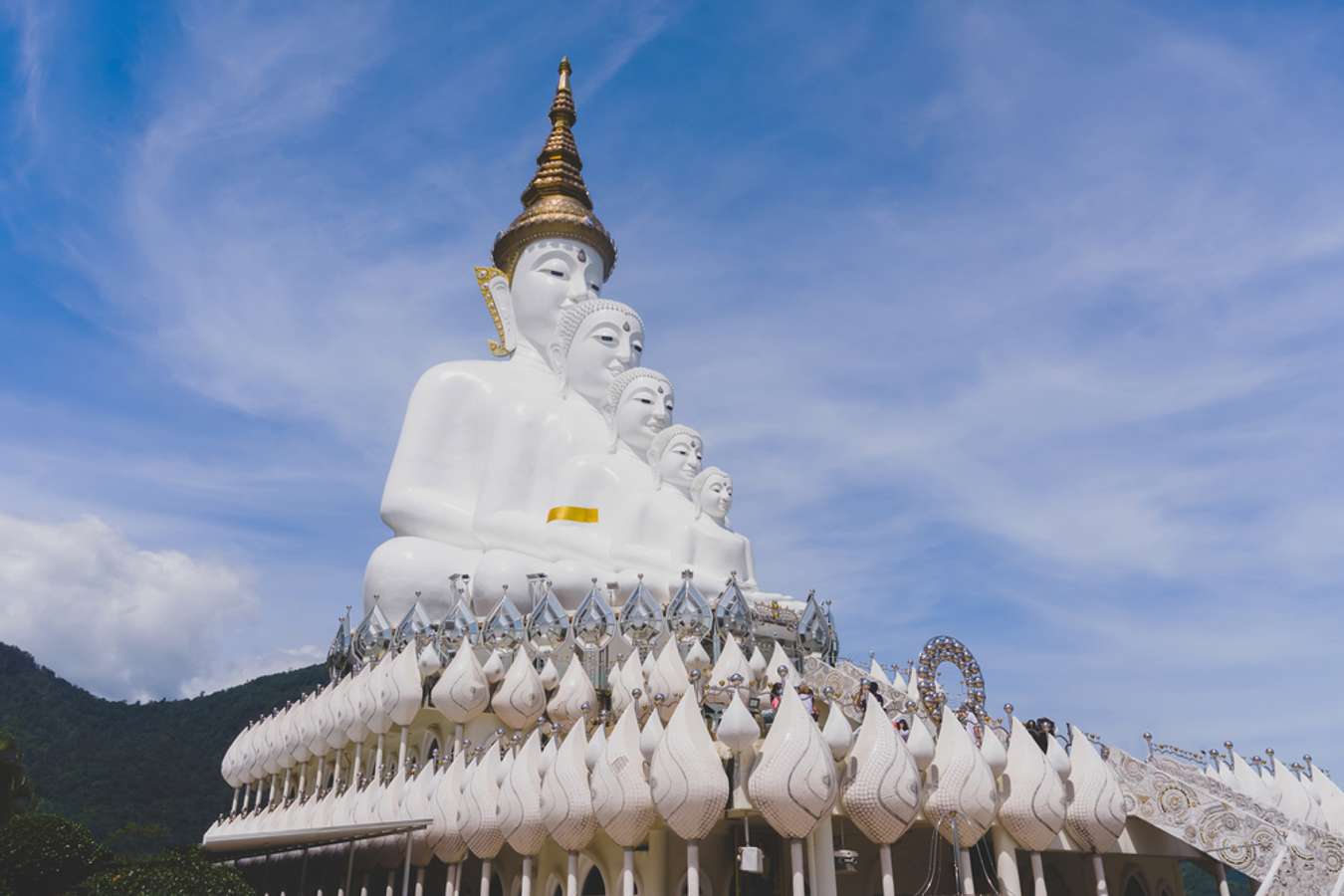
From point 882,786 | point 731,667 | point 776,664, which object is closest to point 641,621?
point 776,664

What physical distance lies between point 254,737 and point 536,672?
798cm

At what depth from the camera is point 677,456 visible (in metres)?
20.0

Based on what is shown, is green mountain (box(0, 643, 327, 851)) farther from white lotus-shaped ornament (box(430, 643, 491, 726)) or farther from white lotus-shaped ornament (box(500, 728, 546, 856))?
white lotus-shaped ornament (box(500, 728, 546, 856))

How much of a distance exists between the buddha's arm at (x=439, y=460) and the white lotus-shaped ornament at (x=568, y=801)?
8.86 meters

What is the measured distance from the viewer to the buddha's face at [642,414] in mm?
20672

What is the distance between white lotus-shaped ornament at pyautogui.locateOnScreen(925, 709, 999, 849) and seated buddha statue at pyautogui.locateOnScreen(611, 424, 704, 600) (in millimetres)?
7346

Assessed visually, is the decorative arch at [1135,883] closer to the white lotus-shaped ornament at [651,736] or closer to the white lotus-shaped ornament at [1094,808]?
the white lotus-shaped ornament at [1094,808]

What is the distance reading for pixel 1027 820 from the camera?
1119 cm

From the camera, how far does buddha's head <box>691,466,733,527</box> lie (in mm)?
19656

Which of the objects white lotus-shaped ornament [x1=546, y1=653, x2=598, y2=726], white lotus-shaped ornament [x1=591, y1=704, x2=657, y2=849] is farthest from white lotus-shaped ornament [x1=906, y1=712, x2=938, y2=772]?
white lotus-shaped ornament [x1=546, y1=653, x2=598, y2=726]

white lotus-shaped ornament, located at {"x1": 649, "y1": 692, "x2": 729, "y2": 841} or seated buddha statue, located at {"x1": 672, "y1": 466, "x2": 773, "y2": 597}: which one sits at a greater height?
seated buddha statue, located at {"x1": 672, "y1": 466, "x2": 773, "y2": 597}

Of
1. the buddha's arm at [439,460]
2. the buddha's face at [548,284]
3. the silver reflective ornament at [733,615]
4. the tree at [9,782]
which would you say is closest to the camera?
the silver reflective ornament at [733,615]

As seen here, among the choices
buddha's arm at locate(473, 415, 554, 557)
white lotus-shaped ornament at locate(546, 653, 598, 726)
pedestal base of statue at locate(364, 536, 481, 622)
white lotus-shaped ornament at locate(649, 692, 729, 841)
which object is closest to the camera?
white lotus-shaped ornament at locate(649, 692, 729, 841)

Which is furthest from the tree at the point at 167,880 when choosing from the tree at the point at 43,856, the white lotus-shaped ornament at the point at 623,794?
the white lotus-shaped ornament at the point at 623,794
